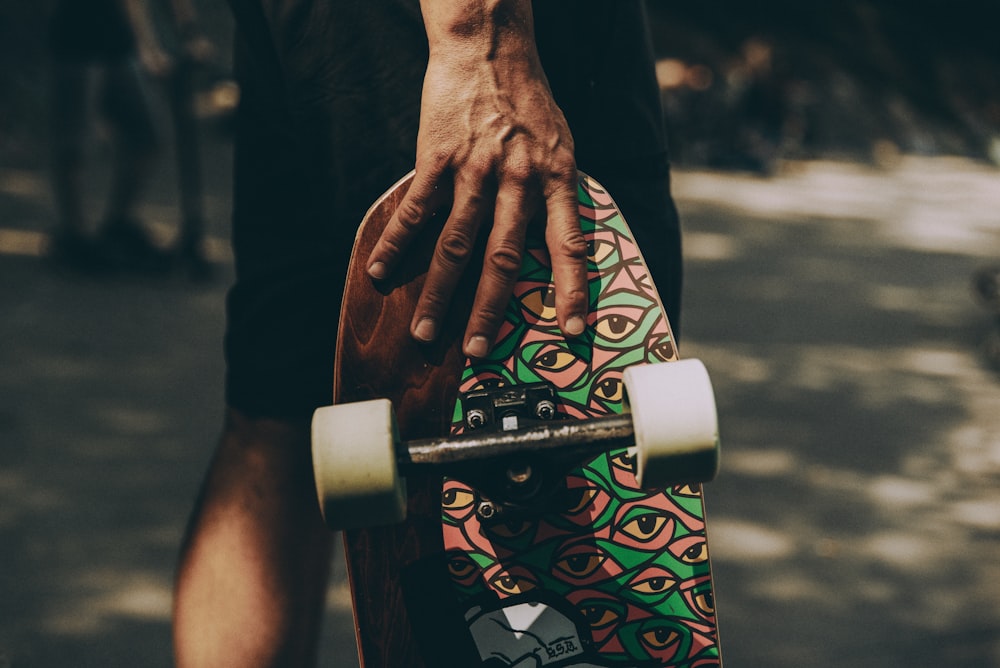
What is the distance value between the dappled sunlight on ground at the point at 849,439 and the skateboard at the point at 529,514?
99 cm

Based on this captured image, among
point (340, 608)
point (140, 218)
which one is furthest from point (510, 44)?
point (140, 218)

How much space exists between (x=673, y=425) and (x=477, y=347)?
0.91 feet

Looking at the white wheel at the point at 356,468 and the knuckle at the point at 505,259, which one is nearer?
the white wheel at the point at 356,468

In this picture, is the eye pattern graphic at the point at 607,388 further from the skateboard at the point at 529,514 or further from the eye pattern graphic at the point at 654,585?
the eye pattern graphic at the point at 654,585

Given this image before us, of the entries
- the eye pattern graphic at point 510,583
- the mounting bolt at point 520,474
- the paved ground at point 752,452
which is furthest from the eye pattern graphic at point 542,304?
the paved ground at point 752,452

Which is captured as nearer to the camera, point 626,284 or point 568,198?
point 568,198

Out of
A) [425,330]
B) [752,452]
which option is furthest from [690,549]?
[752,452]

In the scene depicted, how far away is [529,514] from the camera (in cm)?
124

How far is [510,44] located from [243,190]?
44cm

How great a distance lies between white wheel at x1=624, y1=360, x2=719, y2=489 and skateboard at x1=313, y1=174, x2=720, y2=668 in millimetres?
138

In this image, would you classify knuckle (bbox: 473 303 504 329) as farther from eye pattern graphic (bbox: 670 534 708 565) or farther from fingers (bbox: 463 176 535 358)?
eye pattern graphic (bbox: 670 534 708 565)

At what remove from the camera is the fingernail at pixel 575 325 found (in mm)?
1243

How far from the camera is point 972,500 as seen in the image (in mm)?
2859

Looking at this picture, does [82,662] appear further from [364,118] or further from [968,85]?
[968,85]
